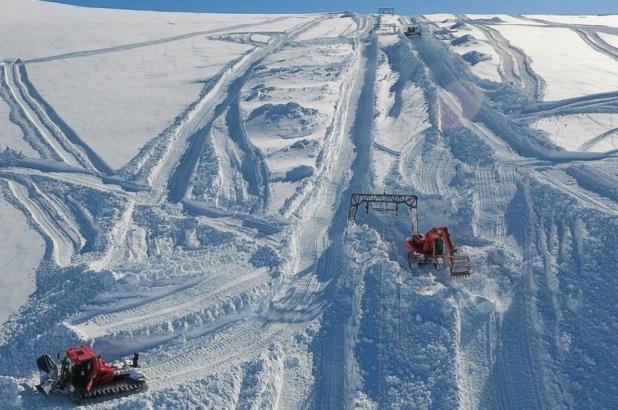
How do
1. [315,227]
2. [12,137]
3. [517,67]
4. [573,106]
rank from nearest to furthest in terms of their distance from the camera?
[315,227] < [12,137] < [573,106] < [517,67]

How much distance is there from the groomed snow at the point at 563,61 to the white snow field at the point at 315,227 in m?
0.27

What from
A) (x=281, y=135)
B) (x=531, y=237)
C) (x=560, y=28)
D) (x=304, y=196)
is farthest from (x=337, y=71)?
(x=560, y=28)

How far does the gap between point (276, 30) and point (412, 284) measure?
31.6 m

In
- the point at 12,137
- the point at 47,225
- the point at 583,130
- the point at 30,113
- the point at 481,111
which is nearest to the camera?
the point at 47,225

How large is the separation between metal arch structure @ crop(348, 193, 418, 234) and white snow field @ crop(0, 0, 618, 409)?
0.33 metres

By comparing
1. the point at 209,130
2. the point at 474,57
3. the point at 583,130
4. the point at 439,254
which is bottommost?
the point at 439,254

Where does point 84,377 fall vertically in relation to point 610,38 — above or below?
below

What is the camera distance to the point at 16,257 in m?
17.4

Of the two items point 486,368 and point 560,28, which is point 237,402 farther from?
point 560,28

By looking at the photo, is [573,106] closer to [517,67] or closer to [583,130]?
[583,130]

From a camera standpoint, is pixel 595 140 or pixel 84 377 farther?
pixel 595 140

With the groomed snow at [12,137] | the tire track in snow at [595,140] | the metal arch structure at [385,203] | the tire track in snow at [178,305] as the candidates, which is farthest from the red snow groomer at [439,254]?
the groomed snow at [12,137]

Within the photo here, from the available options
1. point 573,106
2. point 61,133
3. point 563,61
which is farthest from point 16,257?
point 563,61

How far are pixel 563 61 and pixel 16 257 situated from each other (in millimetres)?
27778
